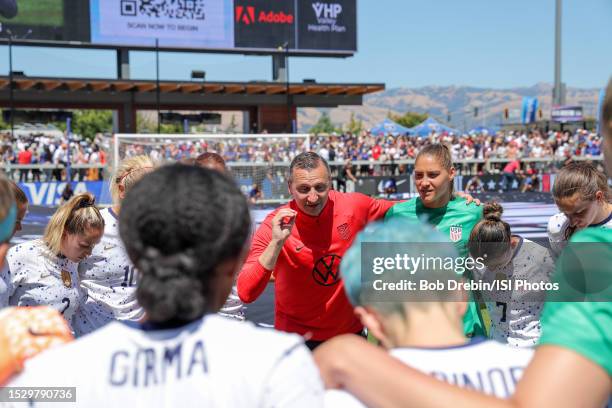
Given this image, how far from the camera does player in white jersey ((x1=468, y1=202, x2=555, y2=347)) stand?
4.09m

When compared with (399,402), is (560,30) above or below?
above

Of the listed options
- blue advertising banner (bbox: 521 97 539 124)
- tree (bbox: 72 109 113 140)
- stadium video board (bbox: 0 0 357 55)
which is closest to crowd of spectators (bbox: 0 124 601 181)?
A: stadium video board (bbox: 0 0 357 55)

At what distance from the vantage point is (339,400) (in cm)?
155

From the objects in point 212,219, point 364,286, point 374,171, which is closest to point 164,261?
point 212,219

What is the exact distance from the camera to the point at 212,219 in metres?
1.41

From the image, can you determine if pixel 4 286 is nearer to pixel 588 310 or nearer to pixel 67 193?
pixel 588 310

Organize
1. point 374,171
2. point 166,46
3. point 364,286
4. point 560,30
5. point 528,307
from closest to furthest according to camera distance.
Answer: point 364,286 → point 528,307 → point 374,171 → point 560,30 → point 166,46

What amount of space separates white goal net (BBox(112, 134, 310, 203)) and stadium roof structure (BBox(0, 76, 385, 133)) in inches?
515

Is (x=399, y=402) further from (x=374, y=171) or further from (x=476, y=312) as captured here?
(x=374, y=171)

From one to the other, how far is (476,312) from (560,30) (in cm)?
3688

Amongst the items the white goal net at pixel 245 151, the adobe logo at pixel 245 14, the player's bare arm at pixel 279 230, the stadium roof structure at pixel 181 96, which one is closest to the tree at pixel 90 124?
the stadium roof structure at pixel 181 96

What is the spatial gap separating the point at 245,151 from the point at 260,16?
1913cm

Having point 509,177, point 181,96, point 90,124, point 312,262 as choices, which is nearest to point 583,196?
point 312,262

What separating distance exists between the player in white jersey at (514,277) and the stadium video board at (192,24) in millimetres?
35806
